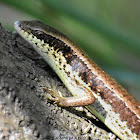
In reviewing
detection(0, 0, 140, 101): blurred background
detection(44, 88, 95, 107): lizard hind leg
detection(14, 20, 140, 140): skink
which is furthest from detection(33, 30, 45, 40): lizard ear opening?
detection(44, 88, 95, 107): lizard hind leg

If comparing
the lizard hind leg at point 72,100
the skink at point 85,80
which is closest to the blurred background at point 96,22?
the skink at point 85,80

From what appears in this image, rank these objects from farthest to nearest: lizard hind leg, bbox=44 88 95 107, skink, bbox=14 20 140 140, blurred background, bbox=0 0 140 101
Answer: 1. blurred background, bbox=0 0 140 101
2. skink, bbox=14 20 140 140
3. lizard hind leg, bbox=44 88 95 107

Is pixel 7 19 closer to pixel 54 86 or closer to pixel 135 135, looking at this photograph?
pixel 54 86

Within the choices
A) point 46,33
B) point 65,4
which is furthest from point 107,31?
point 46,33

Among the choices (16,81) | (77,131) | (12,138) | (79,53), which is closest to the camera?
(12,138)

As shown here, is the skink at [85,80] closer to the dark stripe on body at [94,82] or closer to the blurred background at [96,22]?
the dark stripe on body at [94,82]

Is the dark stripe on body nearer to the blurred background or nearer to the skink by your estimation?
the skink
